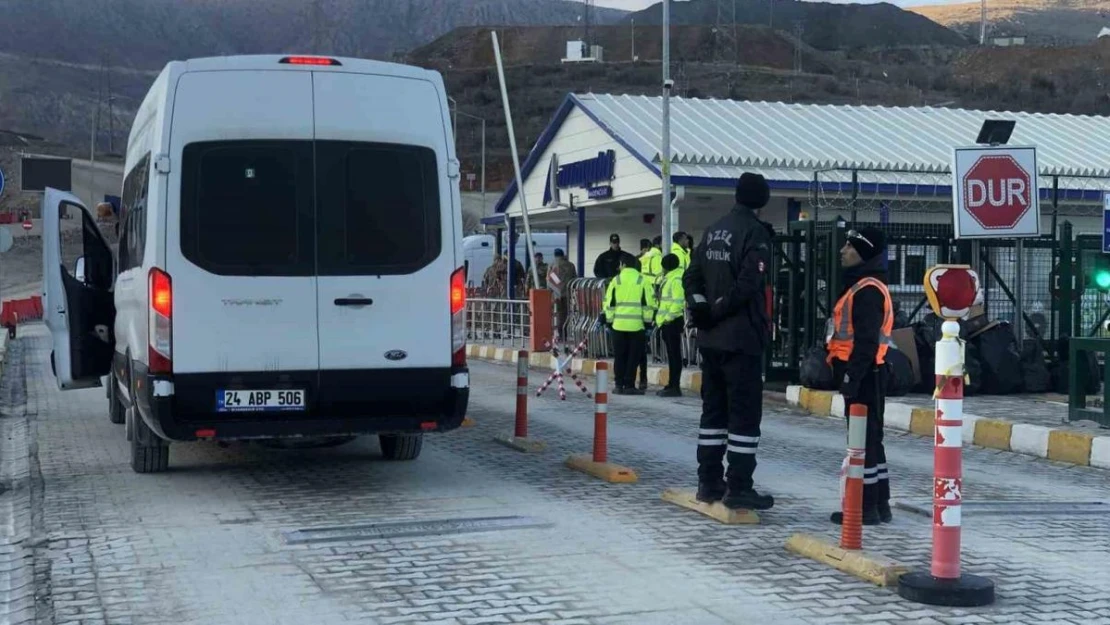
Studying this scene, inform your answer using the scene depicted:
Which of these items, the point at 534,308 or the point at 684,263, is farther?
the point at 534,308

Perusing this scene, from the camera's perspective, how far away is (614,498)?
9.58 metres

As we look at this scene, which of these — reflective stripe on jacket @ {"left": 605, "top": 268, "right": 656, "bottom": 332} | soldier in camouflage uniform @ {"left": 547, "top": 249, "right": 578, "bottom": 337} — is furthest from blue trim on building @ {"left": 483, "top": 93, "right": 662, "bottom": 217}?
reflective stripe on jacket @ {"left": 605, "top": 268, "right": 656, "bottom": 332}

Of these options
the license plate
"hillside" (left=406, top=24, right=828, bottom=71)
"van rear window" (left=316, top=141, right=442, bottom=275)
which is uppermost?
"hillside" (left=406, top=24, right=828, bottom=71)

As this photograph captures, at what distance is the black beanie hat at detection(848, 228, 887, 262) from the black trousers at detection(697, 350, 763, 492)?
86cm

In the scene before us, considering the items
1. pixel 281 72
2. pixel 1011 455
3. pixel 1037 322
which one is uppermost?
pixel 281 72

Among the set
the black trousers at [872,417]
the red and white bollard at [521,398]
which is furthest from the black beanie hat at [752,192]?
the red and white bollard at [521,398]

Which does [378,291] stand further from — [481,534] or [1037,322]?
[1037,322]

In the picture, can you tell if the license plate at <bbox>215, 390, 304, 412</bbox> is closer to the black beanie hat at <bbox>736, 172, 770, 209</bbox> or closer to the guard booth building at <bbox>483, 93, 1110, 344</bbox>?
the black beanie hat at <bbox>736, 172, 770, 209</bbox>

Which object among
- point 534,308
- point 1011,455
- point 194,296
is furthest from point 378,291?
point 534,308

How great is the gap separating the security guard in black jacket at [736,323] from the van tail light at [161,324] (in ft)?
10.9

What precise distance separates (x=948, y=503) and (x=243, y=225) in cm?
491

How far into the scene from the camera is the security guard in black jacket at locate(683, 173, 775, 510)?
27.4ft

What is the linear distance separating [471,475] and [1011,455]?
5.37m

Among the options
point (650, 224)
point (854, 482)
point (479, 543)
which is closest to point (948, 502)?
point (854, 482)
